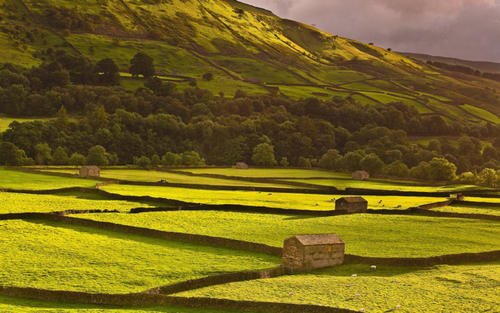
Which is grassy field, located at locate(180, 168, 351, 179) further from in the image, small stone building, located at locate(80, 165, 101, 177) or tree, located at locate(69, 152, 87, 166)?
small stone building, located at locate(80, 165, 101, 177)

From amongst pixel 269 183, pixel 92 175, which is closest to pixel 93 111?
pixel 92 175

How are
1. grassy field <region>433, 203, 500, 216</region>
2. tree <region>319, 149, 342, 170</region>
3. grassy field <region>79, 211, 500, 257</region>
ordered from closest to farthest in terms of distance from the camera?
grassy field <region>79, 211, 500, 257</region> < grassy field <region>433, 203, 500, 216</region> < tree <region>319, 149, 342, 170</region>

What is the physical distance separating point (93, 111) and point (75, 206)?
322ft

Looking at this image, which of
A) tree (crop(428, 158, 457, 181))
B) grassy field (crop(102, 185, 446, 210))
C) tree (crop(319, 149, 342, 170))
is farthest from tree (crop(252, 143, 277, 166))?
grassy field (crop(102, 185, 446, 210))

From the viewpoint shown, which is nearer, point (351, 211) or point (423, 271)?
point (423, 271)

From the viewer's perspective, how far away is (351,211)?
56.7 m

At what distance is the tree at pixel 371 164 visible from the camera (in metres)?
124

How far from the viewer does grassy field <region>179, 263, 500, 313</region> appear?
24516 mm

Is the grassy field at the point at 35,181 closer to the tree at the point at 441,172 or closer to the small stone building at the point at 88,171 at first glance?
the small stone building at the point at 88,171

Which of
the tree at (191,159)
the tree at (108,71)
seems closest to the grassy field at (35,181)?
the tree at (191,159)

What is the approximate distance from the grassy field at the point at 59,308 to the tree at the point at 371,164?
10260cm

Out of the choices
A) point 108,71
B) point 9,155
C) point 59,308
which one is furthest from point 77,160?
point 59,308

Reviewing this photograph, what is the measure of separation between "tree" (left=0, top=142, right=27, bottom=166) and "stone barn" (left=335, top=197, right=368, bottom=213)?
82.3 m

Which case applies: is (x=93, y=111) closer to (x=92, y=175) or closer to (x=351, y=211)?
(x=92, y=175)
